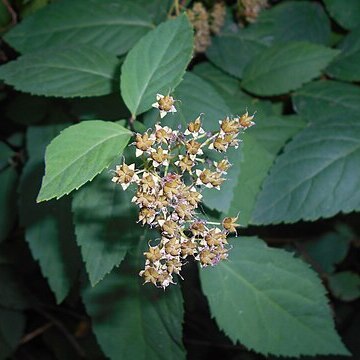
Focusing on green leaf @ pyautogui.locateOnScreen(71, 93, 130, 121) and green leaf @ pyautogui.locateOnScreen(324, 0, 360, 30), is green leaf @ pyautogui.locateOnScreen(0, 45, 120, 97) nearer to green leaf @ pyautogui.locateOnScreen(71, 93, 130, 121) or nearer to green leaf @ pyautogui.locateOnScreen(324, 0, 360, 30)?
green leaf @ pyautogui.locateOnScreen(71, 93, 130, 121)

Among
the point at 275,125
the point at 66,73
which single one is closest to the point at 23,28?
the point at 66,73

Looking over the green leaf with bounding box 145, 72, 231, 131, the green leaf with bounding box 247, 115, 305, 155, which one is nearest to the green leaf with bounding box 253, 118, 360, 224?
the green leaf with bounding box 247, 115, 305, 155

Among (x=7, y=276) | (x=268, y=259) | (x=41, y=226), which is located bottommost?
(x=7, y=276)

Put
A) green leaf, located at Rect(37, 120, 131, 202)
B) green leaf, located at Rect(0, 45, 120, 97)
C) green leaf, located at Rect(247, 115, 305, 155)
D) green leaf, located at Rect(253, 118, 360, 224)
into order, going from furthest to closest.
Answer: green leaf, located at Rect(247, 115, 305, 155)
green leaf, located at Rect(253, 118, 360, 224)
green leaf, located at Rect(0, 45, 120, 97)
green leaf, located at Rect(37, 120, 131, 202)

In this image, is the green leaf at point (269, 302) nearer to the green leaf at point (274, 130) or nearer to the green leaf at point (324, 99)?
the green leaf at point (274, 130)

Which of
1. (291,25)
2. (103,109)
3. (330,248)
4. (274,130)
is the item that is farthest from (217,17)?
(330,248)

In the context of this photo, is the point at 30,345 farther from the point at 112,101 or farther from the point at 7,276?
the point at 112,101
